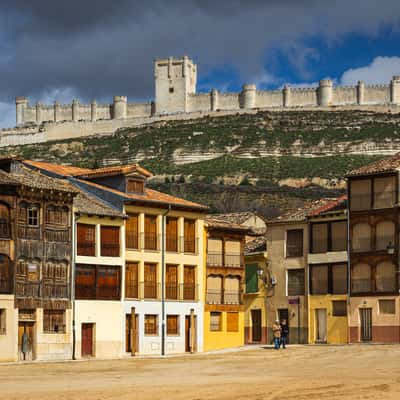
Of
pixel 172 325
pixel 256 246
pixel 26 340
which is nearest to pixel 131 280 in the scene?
pixel 172 325

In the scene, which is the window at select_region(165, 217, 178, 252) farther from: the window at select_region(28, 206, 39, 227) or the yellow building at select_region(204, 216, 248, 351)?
the window at select_region(28, 206, 39, 227)

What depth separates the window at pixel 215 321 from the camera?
6825 centimetres

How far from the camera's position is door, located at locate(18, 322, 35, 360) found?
5681 cm

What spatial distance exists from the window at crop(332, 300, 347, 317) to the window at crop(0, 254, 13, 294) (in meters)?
21.7

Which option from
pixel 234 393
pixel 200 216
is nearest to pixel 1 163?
pixel 200 216

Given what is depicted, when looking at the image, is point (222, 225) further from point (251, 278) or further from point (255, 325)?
point (255, 325)

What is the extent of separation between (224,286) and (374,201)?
964 cm

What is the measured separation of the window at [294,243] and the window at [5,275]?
21.6 meters

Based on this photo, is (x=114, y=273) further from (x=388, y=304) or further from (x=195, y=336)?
(x=388, y=304)

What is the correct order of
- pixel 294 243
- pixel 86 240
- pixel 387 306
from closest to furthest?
pixel 86 240 → pixel 387 306 → pixel 294 243

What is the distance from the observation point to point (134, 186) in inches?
2566

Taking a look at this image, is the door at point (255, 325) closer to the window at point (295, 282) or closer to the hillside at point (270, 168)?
the window at point (295, 282)

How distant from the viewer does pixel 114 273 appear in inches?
2442

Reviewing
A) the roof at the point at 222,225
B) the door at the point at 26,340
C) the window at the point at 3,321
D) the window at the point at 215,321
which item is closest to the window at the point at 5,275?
the window at the point at 3,321
